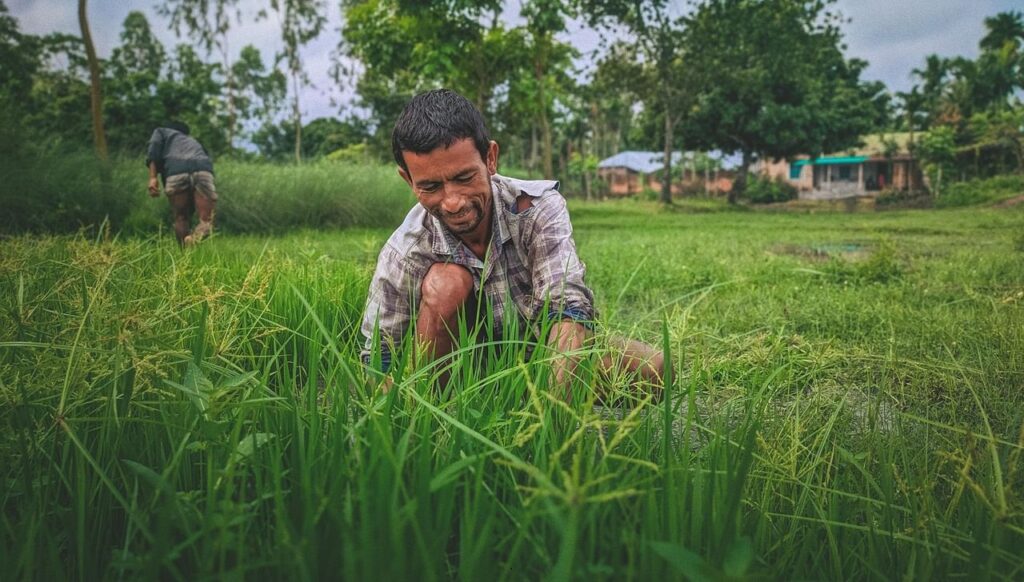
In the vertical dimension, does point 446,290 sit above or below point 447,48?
below

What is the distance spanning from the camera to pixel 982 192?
20.2 metres

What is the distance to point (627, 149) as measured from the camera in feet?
162

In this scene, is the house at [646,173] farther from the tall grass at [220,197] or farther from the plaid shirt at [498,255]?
the plaid shirt at [498,255]

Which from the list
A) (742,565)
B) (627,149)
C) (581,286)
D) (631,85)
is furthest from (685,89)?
(627,149)

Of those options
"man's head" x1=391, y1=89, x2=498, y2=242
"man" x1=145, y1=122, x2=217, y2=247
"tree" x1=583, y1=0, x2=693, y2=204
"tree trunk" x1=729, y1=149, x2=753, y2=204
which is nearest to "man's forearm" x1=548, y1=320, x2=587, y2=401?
→ "man's head" x1=391, y1=89, x2=498, y2=242

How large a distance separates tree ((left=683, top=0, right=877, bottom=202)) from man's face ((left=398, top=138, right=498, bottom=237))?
17.7m

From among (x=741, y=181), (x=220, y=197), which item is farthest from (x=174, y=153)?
(x=741, y=181)

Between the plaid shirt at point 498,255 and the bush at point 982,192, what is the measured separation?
22384mm

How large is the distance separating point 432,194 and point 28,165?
7410mm

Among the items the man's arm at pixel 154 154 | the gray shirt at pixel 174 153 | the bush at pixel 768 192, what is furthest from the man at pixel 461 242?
the bush at pixel 768 192

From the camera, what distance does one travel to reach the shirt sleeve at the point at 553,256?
1.71 meters

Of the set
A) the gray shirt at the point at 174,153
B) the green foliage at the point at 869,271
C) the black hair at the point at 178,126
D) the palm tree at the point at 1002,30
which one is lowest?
the green foliage at the point at 869,271

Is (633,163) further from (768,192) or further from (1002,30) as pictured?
(1002,30)

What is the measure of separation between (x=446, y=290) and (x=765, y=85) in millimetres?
22671
